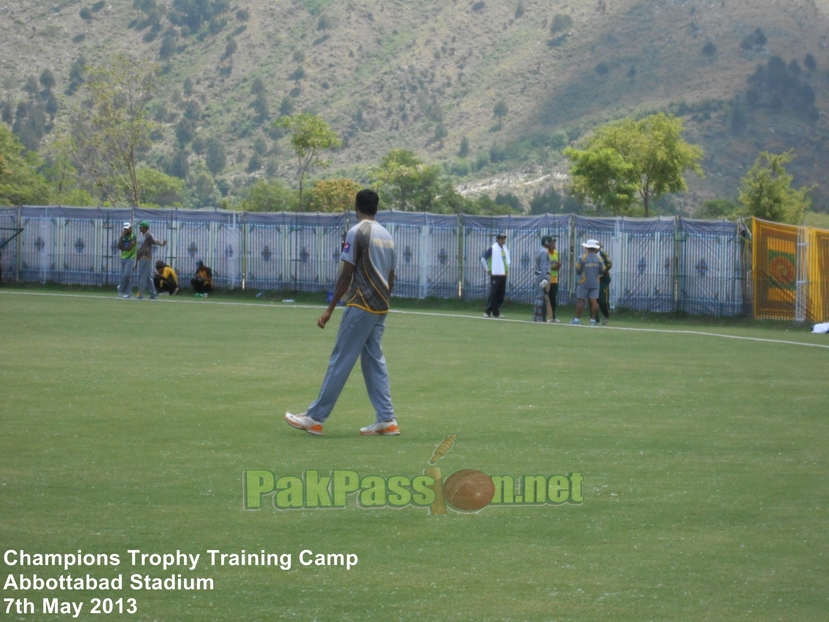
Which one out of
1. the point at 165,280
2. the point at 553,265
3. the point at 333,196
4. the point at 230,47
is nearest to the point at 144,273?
the point at 165,280

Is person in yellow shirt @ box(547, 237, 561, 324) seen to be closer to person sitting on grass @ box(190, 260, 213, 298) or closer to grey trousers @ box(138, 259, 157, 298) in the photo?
grey trousers @ box(138, 259, 157, 298)

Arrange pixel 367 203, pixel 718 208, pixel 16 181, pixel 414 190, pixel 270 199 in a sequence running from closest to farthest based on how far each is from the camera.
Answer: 1. pixel 367 203
2. pixel 16 181
3. pixel 270 199
4. pixel 414 190
5. pixel 718 208

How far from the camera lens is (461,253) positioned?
112 feet

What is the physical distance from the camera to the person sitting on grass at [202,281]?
117 feet

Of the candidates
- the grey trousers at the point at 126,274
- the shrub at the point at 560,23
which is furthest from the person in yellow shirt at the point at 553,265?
the shrub at the point at 560,23

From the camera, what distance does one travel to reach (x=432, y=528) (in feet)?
22.1

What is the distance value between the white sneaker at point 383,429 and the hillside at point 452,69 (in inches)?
4450

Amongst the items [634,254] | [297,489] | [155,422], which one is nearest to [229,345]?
[155,422]

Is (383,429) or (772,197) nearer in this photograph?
(383,429)

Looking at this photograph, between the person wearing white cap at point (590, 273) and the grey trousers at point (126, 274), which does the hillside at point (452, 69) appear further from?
the person wearing white cap at point (590, 273)

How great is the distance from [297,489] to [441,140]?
132447 millimetres

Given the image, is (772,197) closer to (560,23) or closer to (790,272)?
(790,272)

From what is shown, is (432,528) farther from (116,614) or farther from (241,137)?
(241,137)

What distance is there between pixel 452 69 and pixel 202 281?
115 meters
